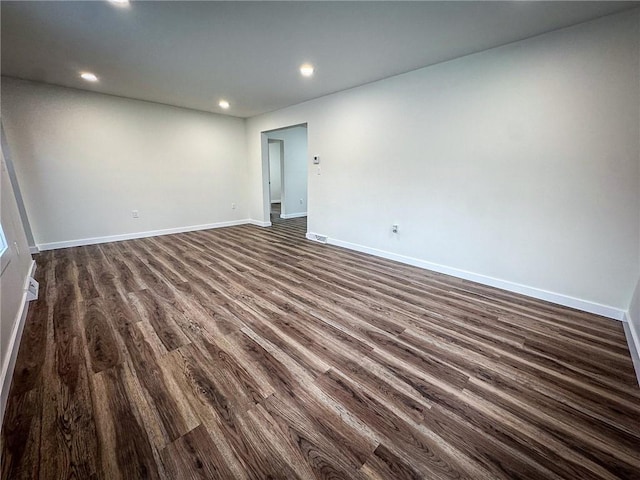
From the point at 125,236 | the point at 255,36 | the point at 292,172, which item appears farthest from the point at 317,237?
the point at 125,236

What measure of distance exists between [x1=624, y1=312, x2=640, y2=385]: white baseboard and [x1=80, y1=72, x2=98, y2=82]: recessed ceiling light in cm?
613

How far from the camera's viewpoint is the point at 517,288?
275 centimetres

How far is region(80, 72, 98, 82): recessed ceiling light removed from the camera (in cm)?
335

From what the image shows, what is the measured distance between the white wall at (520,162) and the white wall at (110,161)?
10.9ft

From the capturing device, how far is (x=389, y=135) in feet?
11.6

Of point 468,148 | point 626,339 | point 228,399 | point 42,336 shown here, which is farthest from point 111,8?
point 626,339

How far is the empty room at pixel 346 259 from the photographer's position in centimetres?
121

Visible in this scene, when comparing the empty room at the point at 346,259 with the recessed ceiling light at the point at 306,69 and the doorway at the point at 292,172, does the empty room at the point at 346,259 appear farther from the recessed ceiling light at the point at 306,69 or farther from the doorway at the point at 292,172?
the doorway at the point at 292,172

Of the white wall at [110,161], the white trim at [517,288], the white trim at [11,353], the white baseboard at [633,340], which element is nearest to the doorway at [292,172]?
the white wall at [110,161]

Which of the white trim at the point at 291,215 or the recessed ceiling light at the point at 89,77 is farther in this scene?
the white trim at the point at 291,215

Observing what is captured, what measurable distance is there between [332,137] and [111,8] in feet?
9.57

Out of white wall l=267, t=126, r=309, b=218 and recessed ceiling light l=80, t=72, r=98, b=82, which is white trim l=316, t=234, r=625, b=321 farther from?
recessed ceiling light l=80, t=72, r=98, b=82

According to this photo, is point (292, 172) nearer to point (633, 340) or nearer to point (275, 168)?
point (275, 168)

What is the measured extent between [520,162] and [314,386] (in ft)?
9.29
